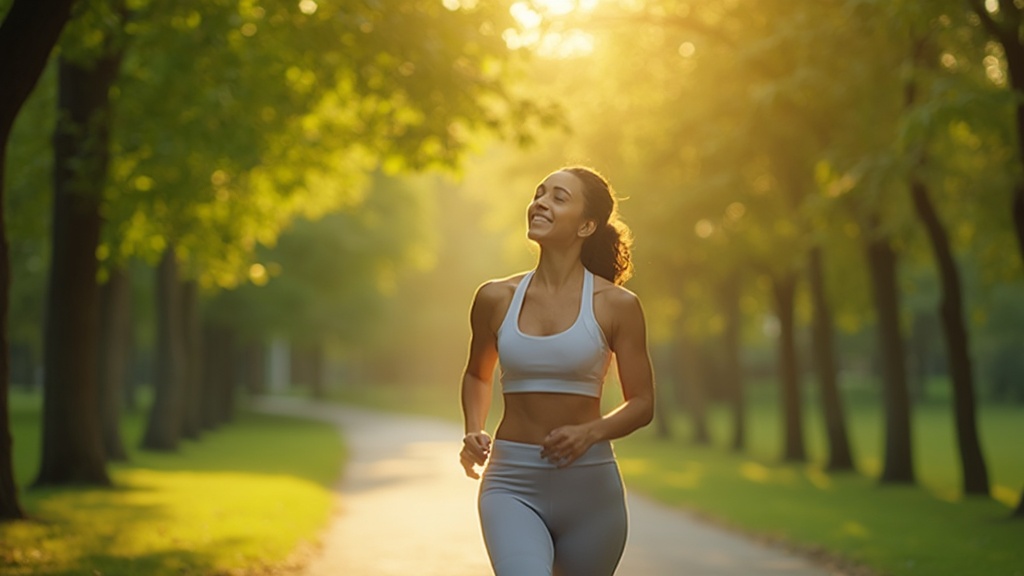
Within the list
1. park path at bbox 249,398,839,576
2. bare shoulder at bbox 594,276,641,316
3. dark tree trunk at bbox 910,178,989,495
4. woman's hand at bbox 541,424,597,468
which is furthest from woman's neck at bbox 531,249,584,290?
dark tree trunk at bbox 910,178,989,495

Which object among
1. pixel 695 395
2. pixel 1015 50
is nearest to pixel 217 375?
pixel 695 395

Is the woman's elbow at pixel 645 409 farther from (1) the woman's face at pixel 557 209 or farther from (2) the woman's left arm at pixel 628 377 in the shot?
(1) the woman's face at pixel 557 209

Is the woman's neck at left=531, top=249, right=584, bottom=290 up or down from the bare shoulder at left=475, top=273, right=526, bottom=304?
up

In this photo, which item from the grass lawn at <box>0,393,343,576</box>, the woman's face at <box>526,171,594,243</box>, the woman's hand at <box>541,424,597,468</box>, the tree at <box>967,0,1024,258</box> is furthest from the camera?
A: the tree at <box>967,0,1024,258</box>

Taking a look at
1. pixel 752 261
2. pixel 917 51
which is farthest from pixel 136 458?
pixel 917 51

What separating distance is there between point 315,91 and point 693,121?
24.6 ft

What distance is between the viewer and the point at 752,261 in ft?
100

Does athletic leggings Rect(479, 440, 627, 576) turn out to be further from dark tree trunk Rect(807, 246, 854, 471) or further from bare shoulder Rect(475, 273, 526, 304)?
dark tree trunk Rect(807, 246, 854, 471)

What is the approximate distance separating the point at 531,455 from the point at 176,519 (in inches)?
432

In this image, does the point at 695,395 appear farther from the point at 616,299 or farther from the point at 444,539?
the point at 616,299

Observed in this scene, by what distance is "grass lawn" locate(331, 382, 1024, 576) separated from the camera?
12727 mm

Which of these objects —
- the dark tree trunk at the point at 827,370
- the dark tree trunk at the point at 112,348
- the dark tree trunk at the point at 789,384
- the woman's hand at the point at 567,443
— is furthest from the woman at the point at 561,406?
the dark tree trunk at the point at 789,384

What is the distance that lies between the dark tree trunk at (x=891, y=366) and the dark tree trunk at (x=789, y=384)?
A: 7204mm

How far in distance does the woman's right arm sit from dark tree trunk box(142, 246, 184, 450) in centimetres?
2466
